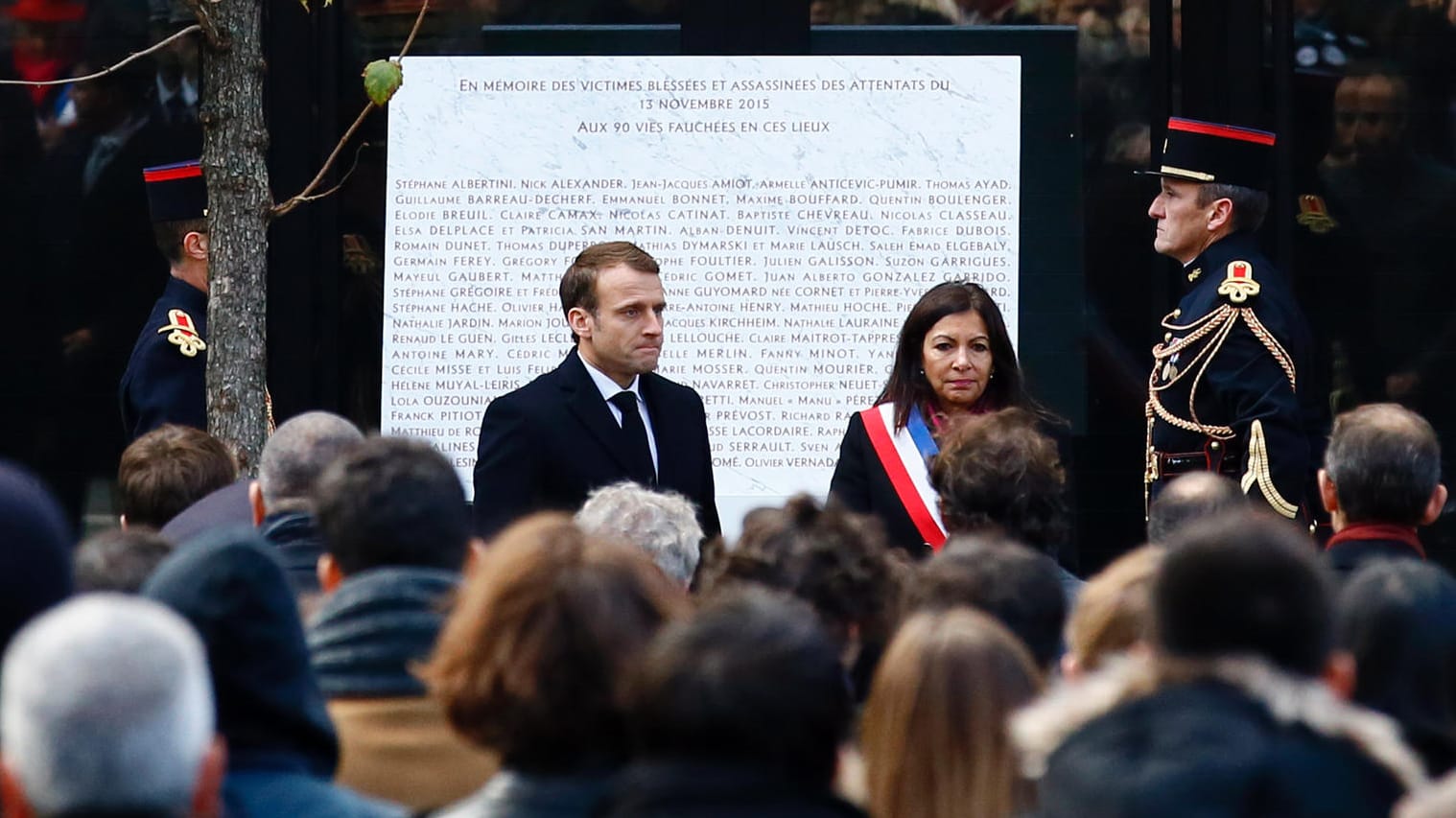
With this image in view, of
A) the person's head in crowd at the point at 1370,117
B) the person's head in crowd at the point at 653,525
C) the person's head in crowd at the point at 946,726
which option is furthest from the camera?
the person's head in crowd at the point at 1370,117

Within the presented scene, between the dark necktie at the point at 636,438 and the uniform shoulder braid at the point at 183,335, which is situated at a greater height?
the uniform shoulder braid at the point at 183,335

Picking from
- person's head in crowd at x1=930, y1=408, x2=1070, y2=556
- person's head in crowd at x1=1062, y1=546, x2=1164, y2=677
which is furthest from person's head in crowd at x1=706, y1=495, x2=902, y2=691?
person's head in crowd at x1=930, y1=408, x2=1070, y2=556

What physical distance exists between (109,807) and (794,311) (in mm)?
4938

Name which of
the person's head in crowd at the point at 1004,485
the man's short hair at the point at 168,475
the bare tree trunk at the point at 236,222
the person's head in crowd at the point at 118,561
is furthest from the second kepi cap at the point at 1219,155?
the person's head in crowd at the point at 118,561

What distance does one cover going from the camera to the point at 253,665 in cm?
297

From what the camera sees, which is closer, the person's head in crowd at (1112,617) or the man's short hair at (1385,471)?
the person's head in crowd at (1112,617)

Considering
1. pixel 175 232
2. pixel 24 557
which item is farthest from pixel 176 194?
pixel 24 557

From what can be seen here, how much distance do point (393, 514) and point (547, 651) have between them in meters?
0.72

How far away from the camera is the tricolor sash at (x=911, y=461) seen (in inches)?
245

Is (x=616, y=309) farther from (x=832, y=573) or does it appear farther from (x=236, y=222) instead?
(x=832, y=573)

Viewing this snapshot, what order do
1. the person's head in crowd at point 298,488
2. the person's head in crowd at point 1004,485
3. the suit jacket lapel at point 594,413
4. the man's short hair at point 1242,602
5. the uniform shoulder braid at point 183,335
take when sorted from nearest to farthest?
1. the man's short hair at point 1242,602
2. the person's head in crowd at point 298,488
3. the person's head in crowd at point 1004,485
4. the suit jacket lapel at point 594,413
5. the uniform shoulder braid at point 183,335

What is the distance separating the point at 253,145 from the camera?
20.5 feet

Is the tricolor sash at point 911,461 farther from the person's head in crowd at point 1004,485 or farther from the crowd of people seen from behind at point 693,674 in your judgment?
the crowd of people seen from behind at point 693,674

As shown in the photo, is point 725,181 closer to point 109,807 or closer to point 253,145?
point 253,145
